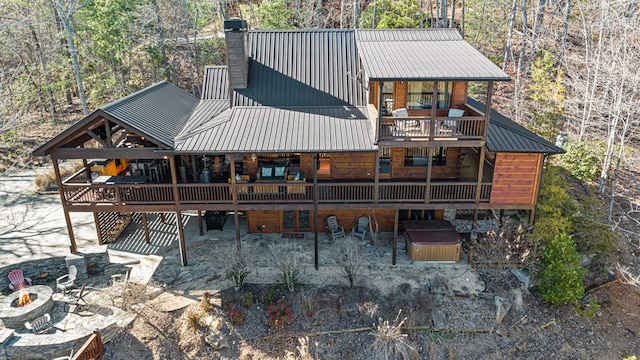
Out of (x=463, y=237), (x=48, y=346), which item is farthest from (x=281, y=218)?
(x=48, y=346)

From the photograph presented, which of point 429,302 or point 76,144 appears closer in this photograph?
point 429,302

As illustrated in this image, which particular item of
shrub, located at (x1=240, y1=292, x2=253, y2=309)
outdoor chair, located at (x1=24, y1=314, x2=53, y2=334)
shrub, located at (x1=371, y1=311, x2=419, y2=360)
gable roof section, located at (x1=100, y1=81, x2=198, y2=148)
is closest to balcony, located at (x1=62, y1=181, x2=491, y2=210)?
gable roof section, located at (x1=100, y1=81, x2=198, y2=148)

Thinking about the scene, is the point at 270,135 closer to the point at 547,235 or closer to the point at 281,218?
the point at 281,218

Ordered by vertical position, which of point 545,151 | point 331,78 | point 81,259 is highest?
point 331,78

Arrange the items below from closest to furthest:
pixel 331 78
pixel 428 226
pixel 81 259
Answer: pixel 81 259, pixel 428 226, pixel 331 78

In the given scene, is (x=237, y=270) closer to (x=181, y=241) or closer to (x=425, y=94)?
(x=181, y=241)

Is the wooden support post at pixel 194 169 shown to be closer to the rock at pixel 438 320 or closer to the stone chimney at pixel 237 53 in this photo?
the stone chimney at pixel 237 53

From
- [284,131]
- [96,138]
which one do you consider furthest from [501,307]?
[96,138]

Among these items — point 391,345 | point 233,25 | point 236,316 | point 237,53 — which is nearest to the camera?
point 391,345
